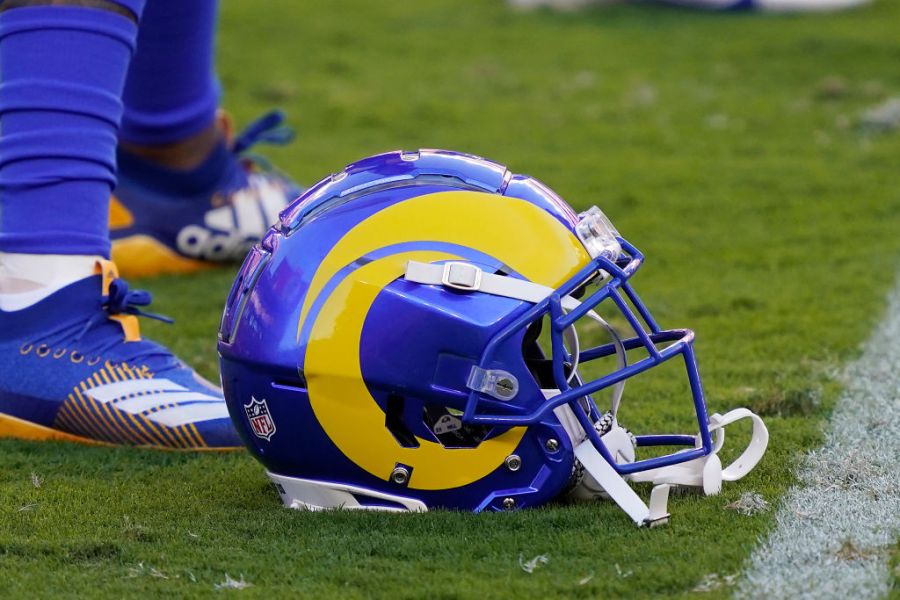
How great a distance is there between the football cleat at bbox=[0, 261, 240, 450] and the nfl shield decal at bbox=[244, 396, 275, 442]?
45 cm

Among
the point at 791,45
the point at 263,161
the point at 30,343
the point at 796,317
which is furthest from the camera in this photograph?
the point at 791,45

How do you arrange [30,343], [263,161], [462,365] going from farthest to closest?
[263,161]
[30,343]
[462,365]

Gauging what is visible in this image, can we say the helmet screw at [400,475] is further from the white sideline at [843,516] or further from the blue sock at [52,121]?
the blue sock at [52,121]

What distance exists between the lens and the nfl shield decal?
247cm

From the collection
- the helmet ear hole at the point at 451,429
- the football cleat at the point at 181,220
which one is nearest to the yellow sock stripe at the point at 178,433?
the helmet ear hole at the point at 451,429

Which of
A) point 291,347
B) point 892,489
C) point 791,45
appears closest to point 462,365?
point 291,347

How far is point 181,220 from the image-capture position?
4.67 meters

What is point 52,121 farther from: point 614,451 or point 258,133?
point 258,133

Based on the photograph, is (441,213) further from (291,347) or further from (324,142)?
(324,142)

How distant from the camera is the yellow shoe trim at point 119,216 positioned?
4.62 m

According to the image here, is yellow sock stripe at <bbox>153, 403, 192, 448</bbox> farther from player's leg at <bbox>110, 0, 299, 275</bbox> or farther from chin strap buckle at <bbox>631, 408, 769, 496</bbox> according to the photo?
player's leg at <bbox>110, 0, 299, 275</bbox>

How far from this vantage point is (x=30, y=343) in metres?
2.98

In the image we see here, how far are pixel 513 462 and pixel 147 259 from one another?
2561 millimetres

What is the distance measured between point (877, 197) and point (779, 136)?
1.12 m
